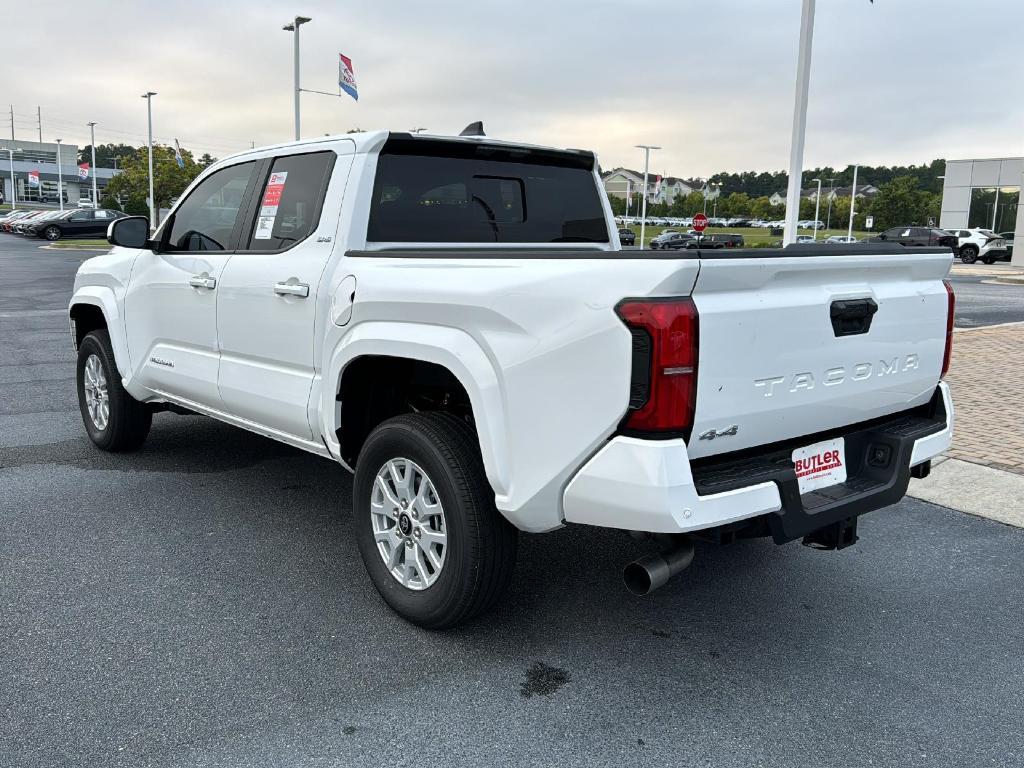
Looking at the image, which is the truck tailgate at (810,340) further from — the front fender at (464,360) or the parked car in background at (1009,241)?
the parked car in background at (1009,241)

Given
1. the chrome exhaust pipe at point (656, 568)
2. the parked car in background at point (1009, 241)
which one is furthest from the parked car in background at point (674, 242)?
the parked car in background at point (1009, 241)

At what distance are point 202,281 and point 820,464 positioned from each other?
323cm

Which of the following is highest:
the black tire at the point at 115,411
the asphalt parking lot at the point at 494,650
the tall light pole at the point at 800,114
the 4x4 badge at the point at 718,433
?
the tall light pole at the point at 800,114

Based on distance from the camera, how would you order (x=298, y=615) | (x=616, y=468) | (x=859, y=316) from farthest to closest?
(x=298, y=615), (x=859, y=316), (x=616, y=468)

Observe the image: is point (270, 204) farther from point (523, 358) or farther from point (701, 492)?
point (701, 492)

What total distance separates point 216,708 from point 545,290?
1.77m

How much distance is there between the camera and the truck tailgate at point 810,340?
2.80m

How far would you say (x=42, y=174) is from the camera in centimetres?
11344

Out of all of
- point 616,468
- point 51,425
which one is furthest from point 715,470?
point 51,425

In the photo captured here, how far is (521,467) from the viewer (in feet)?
10.0

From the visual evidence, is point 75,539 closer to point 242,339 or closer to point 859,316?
point 242,339

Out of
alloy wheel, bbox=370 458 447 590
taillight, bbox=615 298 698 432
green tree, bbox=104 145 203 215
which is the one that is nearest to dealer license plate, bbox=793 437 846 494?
taillight, bbox=615 298 698 432

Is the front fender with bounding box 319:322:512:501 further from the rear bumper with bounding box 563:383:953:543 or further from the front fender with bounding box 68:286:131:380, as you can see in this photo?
the front fender with bounding box 68:286:131:380

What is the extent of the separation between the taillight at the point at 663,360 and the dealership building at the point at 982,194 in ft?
178
